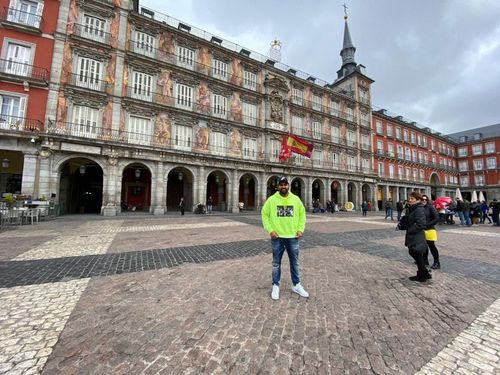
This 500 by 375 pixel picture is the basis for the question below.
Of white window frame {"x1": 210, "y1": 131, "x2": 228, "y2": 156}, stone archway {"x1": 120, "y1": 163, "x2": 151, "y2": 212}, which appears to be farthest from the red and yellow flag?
stone archway {"x1": 120, "y1": 163, "x2": 151, "y2": 212}

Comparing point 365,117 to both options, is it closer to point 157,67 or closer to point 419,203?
point 157,67

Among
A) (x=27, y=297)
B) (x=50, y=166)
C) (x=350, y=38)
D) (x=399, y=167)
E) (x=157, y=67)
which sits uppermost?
(x=350, y=38)

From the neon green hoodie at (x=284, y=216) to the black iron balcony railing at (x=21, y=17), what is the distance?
2238 centimetres

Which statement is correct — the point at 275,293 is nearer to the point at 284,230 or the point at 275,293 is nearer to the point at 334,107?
the point at 284,230

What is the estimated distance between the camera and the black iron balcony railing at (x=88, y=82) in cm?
1634

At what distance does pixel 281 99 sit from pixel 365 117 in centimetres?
1604

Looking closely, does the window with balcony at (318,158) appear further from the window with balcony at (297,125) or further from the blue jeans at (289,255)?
the blue jeans at (289,255)

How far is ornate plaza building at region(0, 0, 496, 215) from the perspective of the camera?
15.1 m

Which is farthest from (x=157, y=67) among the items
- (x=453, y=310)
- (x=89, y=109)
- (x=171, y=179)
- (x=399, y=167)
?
(x=399, y=167)

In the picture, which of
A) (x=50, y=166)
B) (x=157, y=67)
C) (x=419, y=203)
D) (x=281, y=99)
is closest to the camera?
(x=419, y=203)

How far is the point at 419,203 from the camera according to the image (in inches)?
162

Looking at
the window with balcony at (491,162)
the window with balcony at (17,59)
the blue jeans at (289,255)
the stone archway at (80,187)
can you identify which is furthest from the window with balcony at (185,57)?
the window with balcony at (491,162)

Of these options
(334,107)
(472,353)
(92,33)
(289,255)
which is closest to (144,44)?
(92,33)

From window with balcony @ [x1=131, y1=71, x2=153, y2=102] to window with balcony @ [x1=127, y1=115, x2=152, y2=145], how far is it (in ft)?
6.18
